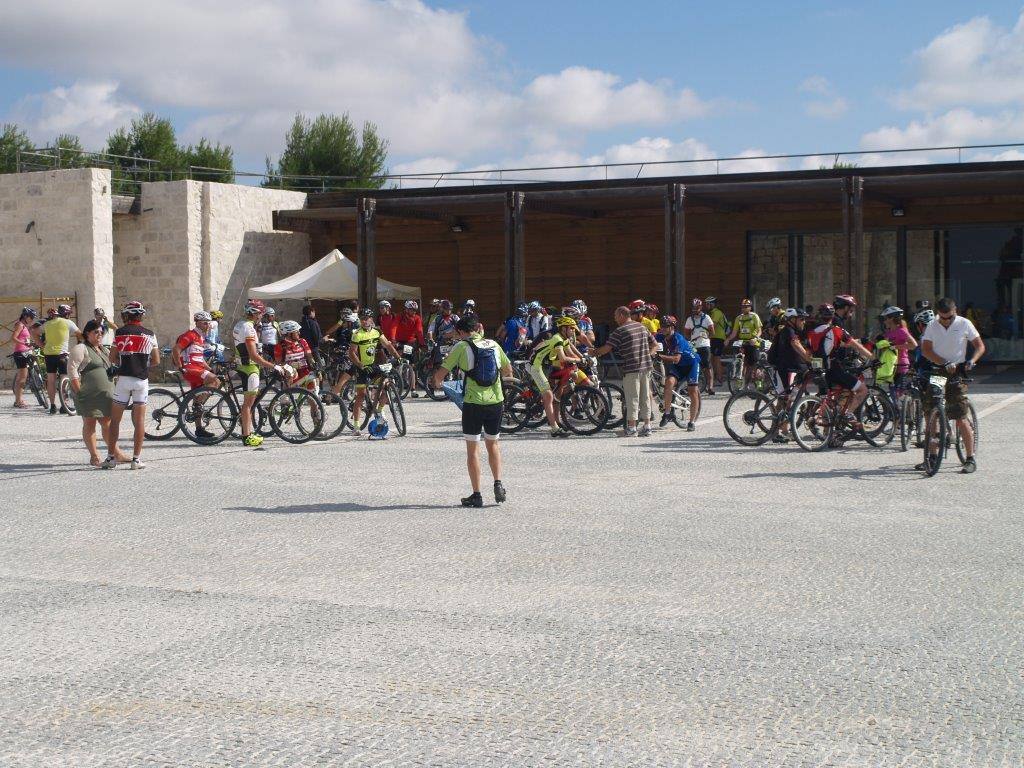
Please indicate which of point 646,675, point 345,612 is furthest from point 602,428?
point 646,675

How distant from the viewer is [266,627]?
625 cm

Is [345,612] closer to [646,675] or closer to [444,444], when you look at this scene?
[646,675]

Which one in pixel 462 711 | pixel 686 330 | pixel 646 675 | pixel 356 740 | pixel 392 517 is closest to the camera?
pixel 356 740

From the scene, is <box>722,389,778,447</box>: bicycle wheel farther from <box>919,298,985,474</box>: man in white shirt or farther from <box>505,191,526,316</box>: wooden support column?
<box>505,191,526,316</box>: wooden support column

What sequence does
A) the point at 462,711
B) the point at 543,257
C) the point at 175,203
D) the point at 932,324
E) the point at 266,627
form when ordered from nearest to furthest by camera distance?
the point at 462,711 → the point at 266,627 → the point at 932,324 → the point at 175,203 → the point at 543,257

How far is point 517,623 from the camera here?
626 centimetres

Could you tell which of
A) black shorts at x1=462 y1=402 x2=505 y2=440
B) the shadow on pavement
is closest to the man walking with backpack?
black shorts at x1=462 y1=402 x2=505 y2=440

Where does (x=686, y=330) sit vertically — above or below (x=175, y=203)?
below

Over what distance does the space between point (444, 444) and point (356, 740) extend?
10647 mm

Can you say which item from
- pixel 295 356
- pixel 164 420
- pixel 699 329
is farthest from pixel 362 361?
pixel 699 329

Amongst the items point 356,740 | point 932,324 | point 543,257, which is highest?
point 543,257

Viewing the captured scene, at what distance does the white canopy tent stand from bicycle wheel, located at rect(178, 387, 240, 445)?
1227 centimetres

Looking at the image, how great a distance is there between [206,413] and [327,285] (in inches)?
552

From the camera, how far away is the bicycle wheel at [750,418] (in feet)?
48.8
